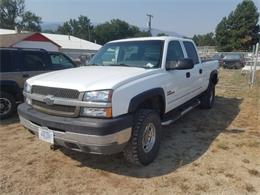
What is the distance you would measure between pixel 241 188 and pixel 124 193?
148 centimetres

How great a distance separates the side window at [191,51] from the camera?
5998mm

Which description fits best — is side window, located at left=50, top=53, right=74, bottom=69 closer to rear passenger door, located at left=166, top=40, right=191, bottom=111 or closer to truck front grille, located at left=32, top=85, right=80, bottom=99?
rear passenger door, located at left=166, top=40, right=191, bottom=111

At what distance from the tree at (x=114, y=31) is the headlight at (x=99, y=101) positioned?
90.1 metres

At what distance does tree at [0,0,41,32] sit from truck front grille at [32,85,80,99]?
88.0 metres

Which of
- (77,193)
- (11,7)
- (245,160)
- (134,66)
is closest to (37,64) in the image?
(134,66)

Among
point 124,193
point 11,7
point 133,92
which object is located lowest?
point 124,193

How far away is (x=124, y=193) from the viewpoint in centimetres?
351

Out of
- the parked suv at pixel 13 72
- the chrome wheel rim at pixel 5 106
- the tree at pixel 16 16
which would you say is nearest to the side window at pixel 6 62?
the parked suv at pixel 13 72

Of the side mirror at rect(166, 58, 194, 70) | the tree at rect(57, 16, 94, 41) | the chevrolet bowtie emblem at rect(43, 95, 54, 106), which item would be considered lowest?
the chevrolet bowtie emblem at rect(43, 95, 54, 106)

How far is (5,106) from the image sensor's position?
6926 millimetres

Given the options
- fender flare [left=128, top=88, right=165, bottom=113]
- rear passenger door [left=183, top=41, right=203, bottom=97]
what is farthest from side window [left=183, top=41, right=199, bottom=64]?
fender flare [left=128, top=88, right=165, bottom=113]

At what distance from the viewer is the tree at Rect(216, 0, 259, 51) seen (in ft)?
186

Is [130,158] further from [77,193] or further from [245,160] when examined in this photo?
[245,160]

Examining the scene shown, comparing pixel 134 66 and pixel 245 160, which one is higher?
pixel 134 66
